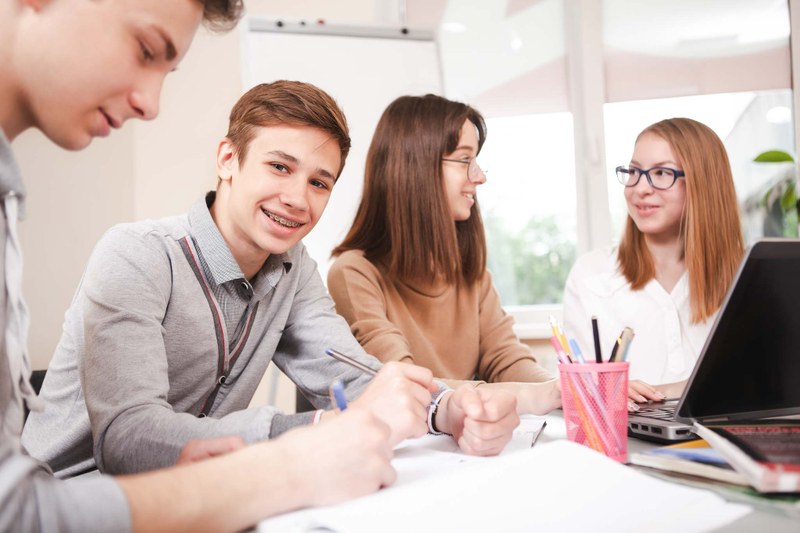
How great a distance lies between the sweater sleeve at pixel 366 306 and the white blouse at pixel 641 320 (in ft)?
1.80

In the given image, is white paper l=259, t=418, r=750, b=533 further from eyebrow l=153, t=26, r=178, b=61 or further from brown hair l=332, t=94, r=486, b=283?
brown hair l=332, t=94, r=486, b=283

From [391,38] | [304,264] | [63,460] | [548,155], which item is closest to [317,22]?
[391,38]

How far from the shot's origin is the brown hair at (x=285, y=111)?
125cm

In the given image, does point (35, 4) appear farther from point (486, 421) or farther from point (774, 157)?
point (774, 157)

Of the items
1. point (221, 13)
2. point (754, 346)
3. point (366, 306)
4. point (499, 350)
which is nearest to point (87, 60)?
point (221, 13)

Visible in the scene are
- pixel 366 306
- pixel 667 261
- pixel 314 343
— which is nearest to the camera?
pixel 314 343

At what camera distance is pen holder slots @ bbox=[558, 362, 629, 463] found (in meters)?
0.80

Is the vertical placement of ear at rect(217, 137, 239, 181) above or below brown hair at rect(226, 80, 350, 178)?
below

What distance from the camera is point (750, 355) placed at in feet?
2.94

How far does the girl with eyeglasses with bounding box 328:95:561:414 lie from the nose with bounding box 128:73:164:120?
1007 millimetres

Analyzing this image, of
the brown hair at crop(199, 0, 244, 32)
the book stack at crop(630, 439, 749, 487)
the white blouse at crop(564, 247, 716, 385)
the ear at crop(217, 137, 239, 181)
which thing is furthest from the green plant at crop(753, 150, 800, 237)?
the brown hair at crop(199, 0, 244, 32)

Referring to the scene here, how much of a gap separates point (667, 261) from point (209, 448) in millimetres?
1516

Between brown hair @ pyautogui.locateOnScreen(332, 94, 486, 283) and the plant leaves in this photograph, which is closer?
brown hair @ pyautogui.locateOnScreen(332, 94, 486, 283)

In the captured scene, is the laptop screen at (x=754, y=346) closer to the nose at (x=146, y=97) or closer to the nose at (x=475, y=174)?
the nose at (x=146, y=97)
